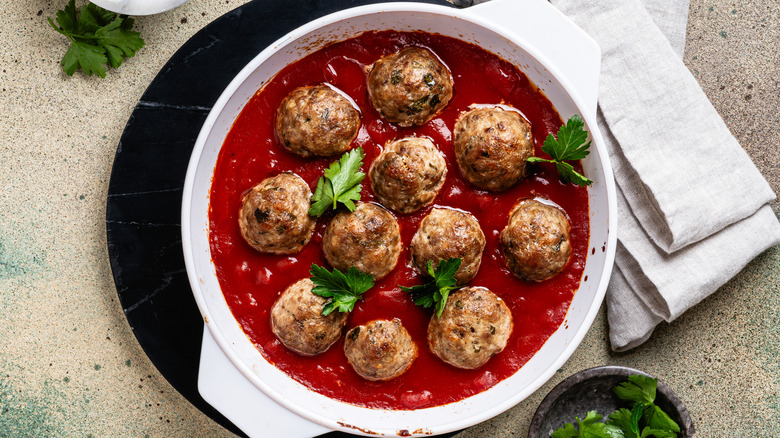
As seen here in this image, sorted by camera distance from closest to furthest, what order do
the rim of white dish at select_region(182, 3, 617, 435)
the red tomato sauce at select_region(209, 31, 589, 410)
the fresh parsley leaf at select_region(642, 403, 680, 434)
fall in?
the rim of white dish at select_region(182, 3, 617, 435)
the red tomato sauce at select_region(209, 31, 589, 410)
the fresh parsley leaf at select_region(642, 403, 680, 434)

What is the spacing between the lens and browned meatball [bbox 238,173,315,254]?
2.82m

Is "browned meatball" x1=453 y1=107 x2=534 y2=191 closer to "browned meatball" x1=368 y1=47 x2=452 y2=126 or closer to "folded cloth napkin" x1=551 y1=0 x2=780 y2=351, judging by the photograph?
"browned meatball" x1=368 y1=47 x2=452 y2=126

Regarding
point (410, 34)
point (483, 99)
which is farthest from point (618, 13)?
point (410, 34)

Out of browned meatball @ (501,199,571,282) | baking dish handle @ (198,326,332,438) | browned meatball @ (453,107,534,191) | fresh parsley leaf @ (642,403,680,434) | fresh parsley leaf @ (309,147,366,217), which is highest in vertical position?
browned meatball @ (453,107,534,191)

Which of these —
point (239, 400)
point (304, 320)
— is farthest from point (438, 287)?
point (239, 400)

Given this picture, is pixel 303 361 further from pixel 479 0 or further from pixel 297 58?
pixel 479 0

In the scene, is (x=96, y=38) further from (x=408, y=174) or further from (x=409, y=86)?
(x=408, y=174)

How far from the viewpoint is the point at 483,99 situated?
2980 millimetres

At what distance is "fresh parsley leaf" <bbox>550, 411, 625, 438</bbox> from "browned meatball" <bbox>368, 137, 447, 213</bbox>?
1392mm

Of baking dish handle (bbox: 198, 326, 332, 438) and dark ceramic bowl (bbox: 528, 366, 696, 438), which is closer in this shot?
baking dish handle (bbox: 198, 326, 332, 438)

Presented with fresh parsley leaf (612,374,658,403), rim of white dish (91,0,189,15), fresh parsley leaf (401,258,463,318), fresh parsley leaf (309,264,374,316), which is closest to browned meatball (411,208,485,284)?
fresh parsley leaf (401,258,463,318)

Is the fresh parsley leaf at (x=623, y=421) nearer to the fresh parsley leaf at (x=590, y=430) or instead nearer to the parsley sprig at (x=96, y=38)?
the fresh parsley leaf at (x=590, y=430)

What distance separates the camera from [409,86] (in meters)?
2.81

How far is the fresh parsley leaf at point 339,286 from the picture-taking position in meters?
2.82
